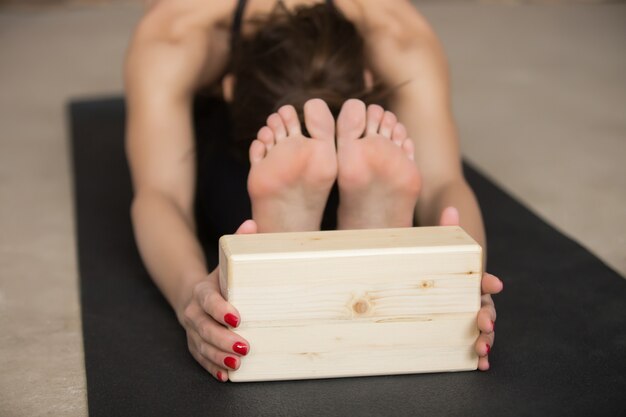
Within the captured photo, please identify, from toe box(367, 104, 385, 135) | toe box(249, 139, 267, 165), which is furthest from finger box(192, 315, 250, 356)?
toe box(367, 104, 385, 135)

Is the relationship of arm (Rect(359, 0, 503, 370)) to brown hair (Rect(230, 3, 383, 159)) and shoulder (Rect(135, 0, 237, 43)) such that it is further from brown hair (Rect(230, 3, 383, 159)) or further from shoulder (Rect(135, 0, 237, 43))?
shoulder (Rect(135, 0, 237, 43))

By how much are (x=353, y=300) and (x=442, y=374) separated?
Result: 0.19 metres

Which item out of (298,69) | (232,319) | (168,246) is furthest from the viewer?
(298,69)

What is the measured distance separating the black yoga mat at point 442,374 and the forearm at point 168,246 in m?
0.07

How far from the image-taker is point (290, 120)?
4.63ft

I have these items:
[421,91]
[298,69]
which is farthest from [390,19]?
[298,69]

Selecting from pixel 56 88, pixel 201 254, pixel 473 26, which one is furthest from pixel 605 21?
pixel 201 254

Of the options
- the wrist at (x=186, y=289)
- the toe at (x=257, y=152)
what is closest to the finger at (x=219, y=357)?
the wrist at (x=186, y=289)

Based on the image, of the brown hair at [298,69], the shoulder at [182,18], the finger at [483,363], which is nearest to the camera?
the finger at [483,363]

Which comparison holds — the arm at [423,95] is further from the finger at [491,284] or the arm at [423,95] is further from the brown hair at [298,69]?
the finger at [491,284]

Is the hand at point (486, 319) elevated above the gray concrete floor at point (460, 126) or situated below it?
above

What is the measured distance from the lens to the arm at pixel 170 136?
1.51 metres

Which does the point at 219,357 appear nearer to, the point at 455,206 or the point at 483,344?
the point at 483,344

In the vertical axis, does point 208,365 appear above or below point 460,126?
above
